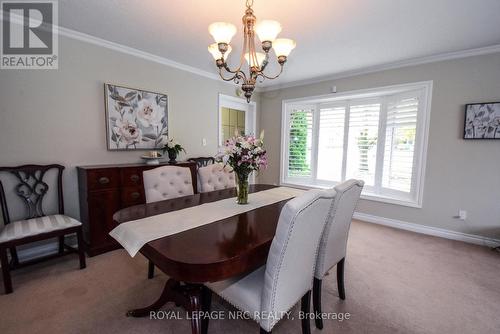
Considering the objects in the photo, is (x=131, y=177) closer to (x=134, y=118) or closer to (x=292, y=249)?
(x=134, y=118)

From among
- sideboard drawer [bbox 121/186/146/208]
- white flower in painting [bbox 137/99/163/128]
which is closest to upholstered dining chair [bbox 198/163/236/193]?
sideboard drawer [bbox 121/186/146/208]

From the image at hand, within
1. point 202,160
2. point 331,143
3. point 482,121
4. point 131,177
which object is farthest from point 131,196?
point 482,121

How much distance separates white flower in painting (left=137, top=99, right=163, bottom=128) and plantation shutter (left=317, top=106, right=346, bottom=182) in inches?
112

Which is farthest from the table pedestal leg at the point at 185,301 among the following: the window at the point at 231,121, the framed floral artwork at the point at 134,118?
the window at the point at 231,121

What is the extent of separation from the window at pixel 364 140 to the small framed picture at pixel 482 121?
1.40ft

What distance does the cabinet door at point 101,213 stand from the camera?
2.41m

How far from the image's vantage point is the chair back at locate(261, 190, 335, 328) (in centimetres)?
103

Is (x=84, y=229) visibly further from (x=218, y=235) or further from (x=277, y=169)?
(x=277, y=169)

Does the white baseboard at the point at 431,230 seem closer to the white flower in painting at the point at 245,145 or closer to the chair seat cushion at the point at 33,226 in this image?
the white flower in painting at the point at 245,145

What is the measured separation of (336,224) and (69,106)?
2.96 metres

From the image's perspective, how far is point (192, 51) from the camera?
2941 millimetres

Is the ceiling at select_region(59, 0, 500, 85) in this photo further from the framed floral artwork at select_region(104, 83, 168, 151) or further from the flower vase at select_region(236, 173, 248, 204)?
the flower vase at select_region(236, 173, 248, 204)

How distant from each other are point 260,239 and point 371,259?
1935 millimetres

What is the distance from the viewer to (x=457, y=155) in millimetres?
2967
